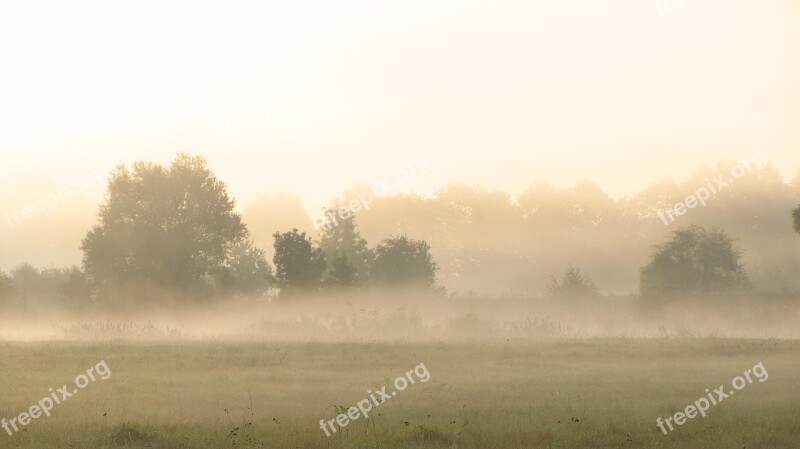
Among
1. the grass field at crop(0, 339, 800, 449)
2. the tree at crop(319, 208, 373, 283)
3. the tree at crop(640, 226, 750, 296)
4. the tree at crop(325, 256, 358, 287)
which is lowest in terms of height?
the grass field at crop(0, 339, 800, 449)

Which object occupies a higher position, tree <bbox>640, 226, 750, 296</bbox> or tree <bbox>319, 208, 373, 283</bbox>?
tree <bbox>319, 208, 373, 283</bbox>

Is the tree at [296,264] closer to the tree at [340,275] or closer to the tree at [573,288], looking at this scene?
the tree at [340,275]

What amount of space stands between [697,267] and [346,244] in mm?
29664

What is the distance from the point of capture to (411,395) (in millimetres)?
22812

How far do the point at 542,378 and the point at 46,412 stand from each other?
563 inches

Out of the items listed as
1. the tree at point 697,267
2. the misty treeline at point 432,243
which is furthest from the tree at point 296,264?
the tree at point 697,267

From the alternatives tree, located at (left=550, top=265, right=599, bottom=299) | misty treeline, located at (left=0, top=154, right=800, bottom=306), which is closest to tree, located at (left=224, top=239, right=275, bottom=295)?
misty treeline, located at (left=0, top=154, right=800, bottom=306)

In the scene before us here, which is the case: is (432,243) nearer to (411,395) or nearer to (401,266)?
(401,266)

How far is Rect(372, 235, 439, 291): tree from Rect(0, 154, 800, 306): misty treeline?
0.39 feet

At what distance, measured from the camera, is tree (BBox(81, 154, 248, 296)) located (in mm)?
64438

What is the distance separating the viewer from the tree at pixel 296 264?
2253 inches

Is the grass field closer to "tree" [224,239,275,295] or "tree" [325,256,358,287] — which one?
"tree" [325,256,358,287]

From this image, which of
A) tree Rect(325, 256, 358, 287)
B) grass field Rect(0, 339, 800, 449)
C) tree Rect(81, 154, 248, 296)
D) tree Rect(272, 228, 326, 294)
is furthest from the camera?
tree Rect(81, 154, 248, 296)

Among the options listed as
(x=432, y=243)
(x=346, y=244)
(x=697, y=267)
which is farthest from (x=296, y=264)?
(x=432, y=243)
